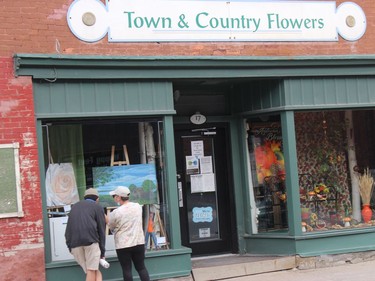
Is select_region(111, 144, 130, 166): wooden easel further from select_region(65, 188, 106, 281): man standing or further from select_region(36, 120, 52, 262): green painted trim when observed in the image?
select_region(65, 188, 106, 281): man standing

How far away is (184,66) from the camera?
806 centimetres

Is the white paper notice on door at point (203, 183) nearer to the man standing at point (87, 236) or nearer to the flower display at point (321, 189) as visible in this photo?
the flower display at point (321, 189)

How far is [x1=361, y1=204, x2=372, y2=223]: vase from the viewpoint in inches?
371

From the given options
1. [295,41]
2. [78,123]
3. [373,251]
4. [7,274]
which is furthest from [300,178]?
[7,274]

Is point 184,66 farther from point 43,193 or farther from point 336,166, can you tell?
point 336,166

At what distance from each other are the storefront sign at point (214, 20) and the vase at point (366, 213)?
291 cm

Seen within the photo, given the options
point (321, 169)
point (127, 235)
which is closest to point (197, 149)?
point (321, 169)

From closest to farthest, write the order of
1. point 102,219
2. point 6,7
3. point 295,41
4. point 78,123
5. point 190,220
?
1. point 102,219
2. point 6,7
3. point 78,123
4. point 295,41
5. point 190,220

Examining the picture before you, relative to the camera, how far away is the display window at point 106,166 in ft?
25.2

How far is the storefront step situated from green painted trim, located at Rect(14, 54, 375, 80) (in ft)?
9.47

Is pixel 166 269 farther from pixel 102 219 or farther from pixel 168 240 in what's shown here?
pixel 102 219

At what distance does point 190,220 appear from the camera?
942cm

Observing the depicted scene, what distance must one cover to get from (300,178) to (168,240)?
265 cm

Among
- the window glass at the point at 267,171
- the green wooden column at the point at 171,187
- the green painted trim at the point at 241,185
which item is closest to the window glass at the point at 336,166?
→ the window glass at the point at 267,171
